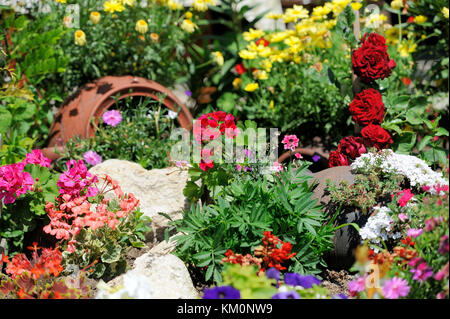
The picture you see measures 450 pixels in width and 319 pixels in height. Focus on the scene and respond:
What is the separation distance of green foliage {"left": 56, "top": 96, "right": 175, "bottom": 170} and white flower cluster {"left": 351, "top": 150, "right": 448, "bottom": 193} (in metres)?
1.50

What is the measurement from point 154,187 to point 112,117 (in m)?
0.88

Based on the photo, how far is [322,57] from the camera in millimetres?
4430

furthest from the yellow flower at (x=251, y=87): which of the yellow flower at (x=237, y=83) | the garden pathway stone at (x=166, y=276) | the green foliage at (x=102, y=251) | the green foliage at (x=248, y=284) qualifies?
the green foliage at (x=248, y=284)

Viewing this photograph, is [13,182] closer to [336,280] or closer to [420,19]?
[336,280]

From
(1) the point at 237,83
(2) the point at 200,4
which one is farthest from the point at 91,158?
(2) the point at 200,4

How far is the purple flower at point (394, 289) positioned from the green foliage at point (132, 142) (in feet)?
7.27

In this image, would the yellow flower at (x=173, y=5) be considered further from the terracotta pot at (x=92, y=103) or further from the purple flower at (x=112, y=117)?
the purple flower at (x=112, y=117)

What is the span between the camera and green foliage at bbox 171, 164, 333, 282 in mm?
2547

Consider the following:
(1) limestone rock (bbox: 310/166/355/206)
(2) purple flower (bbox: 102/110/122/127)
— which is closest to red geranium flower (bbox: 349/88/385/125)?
(1) limestone rock (bbox: 310/166/355/206)

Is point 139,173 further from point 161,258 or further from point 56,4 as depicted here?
point 56,4

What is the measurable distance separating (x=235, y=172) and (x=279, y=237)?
464 mm

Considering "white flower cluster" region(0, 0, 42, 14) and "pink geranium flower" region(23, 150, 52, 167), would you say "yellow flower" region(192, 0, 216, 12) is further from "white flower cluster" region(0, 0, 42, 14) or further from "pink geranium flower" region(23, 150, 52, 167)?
"pink geranium flower" region(23, 150, 52, 167)

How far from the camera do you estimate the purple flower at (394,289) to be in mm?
1830
